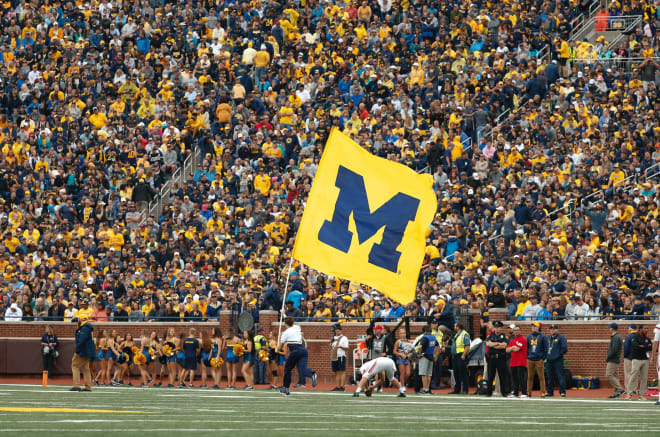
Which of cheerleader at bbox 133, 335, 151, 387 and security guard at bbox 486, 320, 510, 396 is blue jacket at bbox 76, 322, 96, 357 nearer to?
cheerleader at bbox 133, 335, 151, 387

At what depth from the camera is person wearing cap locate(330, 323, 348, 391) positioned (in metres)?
26.9

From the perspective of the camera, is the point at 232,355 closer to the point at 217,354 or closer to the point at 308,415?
the point at 217,354

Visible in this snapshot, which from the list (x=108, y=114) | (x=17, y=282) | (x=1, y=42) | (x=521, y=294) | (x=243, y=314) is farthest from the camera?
(x=1, y=42)

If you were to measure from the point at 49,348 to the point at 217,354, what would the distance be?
6.30 meters

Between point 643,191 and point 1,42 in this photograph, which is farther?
point 1,42

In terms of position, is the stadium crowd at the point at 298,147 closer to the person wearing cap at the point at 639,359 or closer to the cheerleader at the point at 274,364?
the person wearing cap at the point at 639,359

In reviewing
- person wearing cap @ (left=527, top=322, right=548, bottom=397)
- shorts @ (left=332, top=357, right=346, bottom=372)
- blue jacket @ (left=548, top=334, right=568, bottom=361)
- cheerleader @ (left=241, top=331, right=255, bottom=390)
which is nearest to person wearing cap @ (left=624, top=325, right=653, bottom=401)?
blue jacket @ (left=548, top=334, right=568, bottom=361)

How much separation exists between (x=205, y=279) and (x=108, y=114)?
989cm

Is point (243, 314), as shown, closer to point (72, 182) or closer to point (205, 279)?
point (205, 279)

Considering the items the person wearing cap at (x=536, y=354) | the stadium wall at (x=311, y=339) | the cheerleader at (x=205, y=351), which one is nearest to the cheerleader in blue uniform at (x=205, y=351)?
the cheerleader at (x=205, y=351)

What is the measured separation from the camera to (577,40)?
3781cm

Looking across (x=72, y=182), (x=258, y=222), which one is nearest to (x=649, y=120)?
(x=258, y=222)

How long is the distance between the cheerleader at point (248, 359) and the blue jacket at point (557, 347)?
21.7 ft

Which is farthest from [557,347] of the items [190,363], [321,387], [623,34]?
[623,34]
